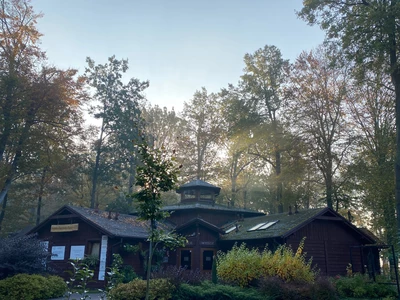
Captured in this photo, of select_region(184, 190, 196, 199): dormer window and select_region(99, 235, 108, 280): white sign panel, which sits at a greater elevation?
select_region(184, 190, 196, 199): dormer window

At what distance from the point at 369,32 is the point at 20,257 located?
752 inches

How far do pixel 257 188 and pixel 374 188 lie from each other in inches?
793

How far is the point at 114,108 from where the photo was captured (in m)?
38.3

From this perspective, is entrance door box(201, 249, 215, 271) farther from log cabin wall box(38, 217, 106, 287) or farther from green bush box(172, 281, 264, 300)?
green bush box(172, 281, 264, 300)

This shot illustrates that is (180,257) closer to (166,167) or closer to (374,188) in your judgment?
(374,188)

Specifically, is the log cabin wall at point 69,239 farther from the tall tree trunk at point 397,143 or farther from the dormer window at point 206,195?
the tall tree trunk at point 397,143

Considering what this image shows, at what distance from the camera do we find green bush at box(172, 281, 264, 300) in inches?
502

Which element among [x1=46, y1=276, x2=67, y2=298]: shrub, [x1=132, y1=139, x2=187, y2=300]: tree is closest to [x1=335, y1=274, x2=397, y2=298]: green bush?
[x1=132, y1=139, x2=187, y2=300]: tree

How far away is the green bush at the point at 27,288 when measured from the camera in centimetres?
1471

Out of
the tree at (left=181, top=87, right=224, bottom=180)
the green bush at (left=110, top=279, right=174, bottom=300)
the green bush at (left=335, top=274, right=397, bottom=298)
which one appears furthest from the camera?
the tree at (left=181, top=87, right=224, bottom=180)

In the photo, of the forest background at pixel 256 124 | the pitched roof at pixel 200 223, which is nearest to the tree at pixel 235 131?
the forest background at pixel 256 124

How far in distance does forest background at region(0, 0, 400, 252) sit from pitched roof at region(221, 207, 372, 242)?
2.98 meters

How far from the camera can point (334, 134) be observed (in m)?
26.4

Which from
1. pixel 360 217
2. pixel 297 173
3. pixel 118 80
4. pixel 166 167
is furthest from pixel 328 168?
pixel 118 80
